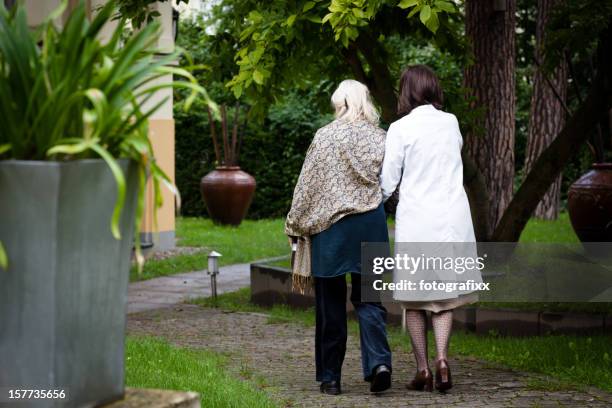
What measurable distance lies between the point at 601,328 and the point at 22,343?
601cm

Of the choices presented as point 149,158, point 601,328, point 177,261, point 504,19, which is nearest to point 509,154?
point 504,19

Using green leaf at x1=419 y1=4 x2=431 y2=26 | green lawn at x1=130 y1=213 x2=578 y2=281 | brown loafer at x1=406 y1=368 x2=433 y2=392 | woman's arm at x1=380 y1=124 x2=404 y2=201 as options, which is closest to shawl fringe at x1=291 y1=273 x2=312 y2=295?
A: woman's arm at x1=380 y1=124 x2=404 y2=201

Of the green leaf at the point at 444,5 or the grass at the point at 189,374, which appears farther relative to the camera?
the green leaf at the point at 444,5

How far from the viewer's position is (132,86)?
242 cm

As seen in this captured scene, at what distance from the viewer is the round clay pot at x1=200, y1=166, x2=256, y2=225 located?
17.8m

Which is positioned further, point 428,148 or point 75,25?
point 428,148

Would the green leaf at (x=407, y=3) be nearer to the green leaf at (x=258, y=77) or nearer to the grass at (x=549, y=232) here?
the green leaf at (x=258, y=77)

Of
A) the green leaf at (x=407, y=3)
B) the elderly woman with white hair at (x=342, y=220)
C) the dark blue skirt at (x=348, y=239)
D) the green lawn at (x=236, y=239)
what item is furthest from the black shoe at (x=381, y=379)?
the green lawn at (x=236, y=239)

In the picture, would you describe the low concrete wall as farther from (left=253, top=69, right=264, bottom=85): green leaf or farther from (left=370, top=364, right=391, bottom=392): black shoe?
(left=253, top=69, right=264, bottom=85): green leaf

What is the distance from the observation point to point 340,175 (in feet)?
19.0

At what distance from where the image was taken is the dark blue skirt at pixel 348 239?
5789mm

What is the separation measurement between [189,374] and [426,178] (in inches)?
72.4

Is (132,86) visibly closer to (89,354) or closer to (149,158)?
(149,158)

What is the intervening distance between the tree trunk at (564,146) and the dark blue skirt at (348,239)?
3375mm
